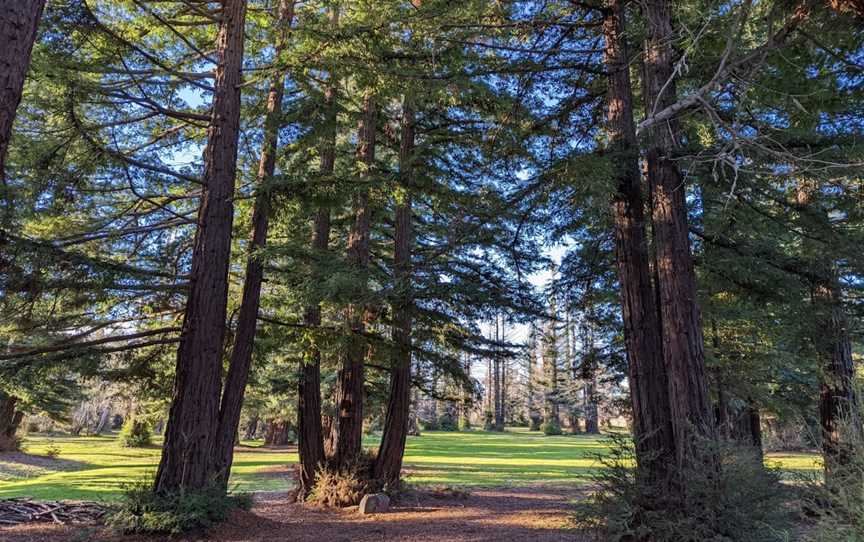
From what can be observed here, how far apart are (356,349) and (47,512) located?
16.3 feet

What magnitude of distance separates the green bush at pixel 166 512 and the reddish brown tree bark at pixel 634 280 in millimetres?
5246

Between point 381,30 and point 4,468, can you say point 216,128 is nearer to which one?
point 381,30

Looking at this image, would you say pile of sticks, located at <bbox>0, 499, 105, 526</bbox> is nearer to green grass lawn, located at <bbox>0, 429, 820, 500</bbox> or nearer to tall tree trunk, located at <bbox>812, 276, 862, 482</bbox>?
green grass lawn, located at <bbox>0, 429, 820, 500</bbox>

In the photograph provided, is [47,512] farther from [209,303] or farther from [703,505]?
[703,505]

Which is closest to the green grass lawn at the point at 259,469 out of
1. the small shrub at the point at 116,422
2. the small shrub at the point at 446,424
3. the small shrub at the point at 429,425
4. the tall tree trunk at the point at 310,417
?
the tall tree trunk at the point at 310,417

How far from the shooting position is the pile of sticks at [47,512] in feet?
22.7

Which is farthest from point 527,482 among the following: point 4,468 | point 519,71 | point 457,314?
point 4,468

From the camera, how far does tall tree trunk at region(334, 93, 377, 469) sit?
28.3 feet

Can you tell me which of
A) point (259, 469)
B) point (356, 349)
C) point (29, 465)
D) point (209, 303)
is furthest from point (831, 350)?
point (29, 465)

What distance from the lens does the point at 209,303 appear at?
6.97m

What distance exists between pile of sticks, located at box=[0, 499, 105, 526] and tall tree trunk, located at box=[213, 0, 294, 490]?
182 centimetres

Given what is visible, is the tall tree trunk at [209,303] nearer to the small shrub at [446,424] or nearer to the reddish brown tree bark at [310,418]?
the reddish brown tree bark at [310,418]

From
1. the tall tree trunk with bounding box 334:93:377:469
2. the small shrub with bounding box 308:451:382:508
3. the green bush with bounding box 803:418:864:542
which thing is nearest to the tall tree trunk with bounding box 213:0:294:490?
the tall tree trunk with bounding box 334:93:377:469

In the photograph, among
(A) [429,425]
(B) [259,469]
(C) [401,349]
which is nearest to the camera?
(C) [401,349]
